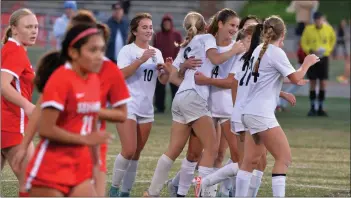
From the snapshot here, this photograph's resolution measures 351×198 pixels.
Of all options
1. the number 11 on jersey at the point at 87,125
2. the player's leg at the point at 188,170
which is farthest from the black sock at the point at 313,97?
the number 11 on jersey at the point at 87,125

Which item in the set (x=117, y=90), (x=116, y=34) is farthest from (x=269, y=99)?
(x=116, y=34)

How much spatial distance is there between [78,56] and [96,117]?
1.36 ft

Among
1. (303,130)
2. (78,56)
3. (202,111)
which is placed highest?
(78,56)

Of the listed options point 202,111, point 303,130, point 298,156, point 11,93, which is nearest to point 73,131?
point 11,93

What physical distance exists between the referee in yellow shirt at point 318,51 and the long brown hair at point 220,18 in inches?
487

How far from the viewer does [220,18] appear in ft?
34.2

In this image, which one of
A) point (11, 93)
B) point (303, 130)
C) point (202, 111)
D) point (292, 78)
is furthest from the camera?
point (303, 130)

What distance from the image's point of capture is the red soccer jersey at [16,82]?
27.4ft

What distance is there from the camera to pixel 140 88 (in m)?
10.4

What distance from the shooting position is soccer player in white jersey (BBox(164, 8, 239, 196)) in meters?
10.3

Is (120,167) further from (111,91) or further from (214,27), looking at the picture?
(111,91)

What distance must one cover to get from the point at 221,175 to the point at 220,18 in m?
1.59

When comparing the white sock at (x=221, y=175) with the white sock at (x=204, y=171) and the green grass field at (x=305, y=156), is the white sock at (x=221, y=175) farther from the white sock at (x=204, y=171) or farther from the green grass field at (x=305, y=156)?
the green grass field at (x=305, y=156)

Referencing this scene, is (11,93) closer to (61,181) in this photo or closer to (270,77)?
(61,181)
